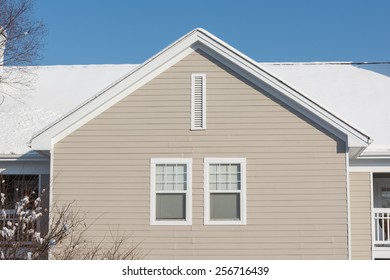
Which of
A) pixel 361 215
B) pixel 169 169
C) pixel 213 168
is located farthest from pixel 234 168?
pixel 361 215

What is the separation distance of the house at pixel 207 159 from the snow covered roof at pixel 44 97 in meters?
2.64

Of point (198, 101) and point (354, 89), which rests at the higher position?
point (354, 89)

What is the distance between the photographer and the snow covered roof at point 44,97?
63.3 ft

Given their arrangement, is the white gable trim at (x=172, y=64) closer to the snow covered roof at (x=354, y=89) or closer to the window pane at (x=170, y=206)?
the snow covered roof at (x=354, y=89)

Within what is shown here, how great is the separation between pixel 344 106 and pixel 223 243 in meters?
6.66

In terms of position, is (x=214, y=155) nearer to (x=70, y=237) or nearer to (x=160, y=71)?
(x=160, y=71)

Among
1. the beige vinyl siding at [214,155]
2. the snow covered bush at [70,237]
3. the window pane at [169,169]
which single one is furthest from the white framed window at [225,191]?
the snow covered bush at [70,237]

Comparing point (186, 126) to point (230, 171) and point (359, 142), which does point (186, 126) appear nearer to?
point (230, 171)

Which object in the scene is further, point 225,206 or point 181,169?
point 181,169

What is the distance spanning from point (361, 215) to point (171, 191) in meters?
4.95

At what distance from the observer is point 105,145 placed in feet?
55.4

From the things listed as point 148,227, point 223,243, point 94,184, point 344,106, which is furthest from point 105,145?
point 344,106

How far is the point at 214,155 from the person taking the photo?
16.7 m

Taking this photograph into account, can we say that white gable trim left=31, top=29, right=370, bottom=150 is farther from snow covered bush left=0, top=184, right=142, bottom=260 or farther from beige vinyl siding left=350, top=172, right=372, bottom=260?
beige vinyl siding left=350, top=172, right=372, bottom=260
